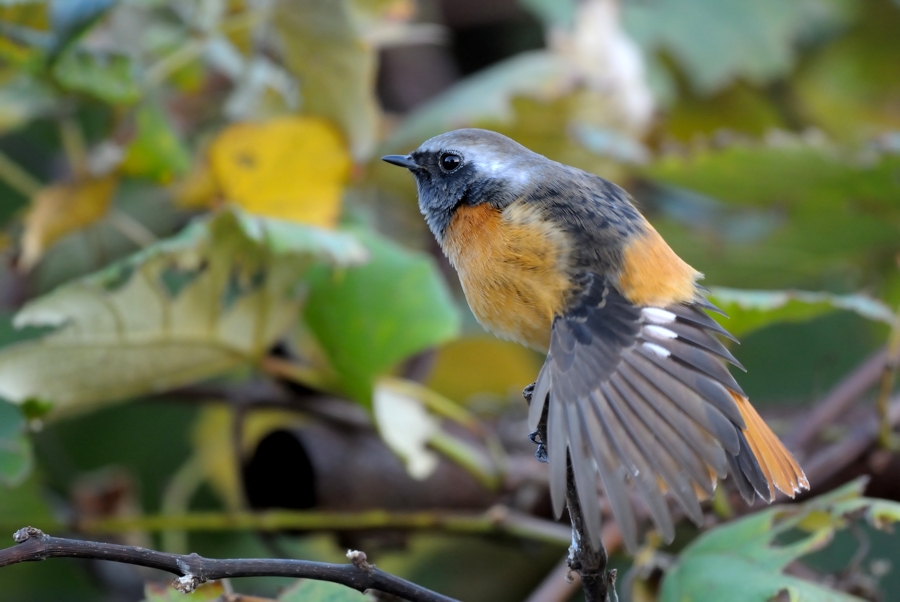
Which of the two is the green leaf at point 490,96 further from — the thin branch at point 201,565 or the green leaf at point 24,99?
the thin branch at point 201,565

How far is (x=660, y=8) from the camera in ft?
9.53

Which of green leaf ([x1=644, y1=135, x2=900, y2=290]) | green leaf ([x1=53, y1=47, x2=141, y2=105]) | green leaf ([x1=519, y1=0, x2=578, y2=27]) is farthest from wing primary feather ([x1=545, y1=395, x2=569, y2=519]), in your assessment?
green leaf ([x1=519, y1=0, x2=578, y2=27])

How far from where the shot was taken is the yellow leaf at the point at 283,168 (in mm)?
1865

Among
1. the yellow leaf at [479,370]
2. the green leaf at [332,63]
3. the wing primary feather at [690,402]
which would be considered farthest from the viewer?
the yellow leaf at [479,370]

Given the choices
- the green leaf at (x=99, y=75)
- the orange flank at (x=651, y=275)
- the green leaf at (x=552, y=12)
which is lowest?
the orange flank at (x=651, y=275)

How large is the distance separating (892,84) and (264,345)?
7.51ft

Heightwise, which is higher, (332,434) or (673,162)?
(673,162)

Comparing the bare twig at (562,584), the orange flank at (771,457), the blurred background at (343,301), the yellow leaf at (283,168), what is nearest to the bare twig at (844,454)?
the blurred background at (343,301)

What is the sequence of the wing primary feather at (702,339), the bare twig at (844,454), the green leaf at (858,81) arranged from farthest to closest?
the green leaf at (858,81), the bare twig at (844,454), the wing primary feather at (702,339)

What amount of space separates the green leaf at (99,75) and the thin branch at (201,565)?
45.5 inches

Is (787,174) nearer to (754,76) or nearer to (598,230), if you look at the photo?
(754,76)

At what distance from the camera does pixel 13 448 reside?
4.91 feet

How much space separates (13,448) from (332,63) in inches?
39.3

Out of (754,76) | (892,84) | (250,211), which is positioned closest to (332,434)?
(250,211)
